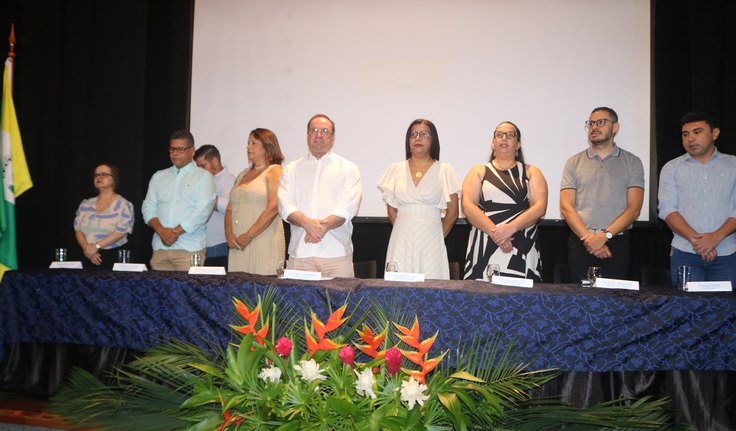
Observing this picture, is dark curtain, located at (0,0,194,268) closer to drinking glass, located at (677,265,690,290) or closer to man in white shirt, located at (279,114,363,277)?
man in white shirt, located at (279,114,363,277)

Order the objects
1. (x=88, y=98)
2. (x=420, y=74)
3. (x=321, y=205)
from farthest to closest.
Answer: (x=88, y=98)
(x=420, y=74)
(x=321, y=205)

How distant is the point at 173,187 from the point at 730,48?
3950mm

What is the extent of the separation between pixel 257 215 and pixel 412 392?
3.25m

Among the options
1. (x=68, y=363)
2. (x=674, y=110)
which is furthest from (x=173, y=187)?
(x=674, y=110)

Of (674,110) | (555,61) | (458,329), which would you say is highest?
(555,61)


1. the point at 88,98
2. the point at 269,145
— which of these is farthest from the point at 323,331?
the point at 88,98

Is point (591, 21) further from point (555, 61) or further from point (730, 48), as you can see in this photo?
point (730, 48)

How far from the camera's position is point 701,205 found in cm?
339

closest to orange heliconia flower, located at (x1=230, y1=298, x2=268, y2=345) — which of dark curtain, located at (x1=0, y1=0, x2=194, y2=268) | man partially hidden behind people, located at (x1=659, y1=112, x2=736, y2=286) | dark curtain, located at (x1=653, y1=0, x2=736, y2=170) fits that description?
man partially hidden behind people, located at (x1=659, y1=112, x2=736, y2=286)

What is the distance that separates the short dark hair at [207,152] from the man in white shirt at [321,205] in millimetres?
1434

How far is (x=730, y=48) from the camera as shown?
438 centimetres

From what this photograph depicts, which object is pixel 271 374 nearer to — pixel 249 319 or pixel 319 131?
pixel 249 319

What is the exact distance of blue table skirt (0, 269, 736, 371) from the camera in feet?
7.80

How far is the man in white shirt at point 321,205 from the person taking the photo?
3.47 meters
